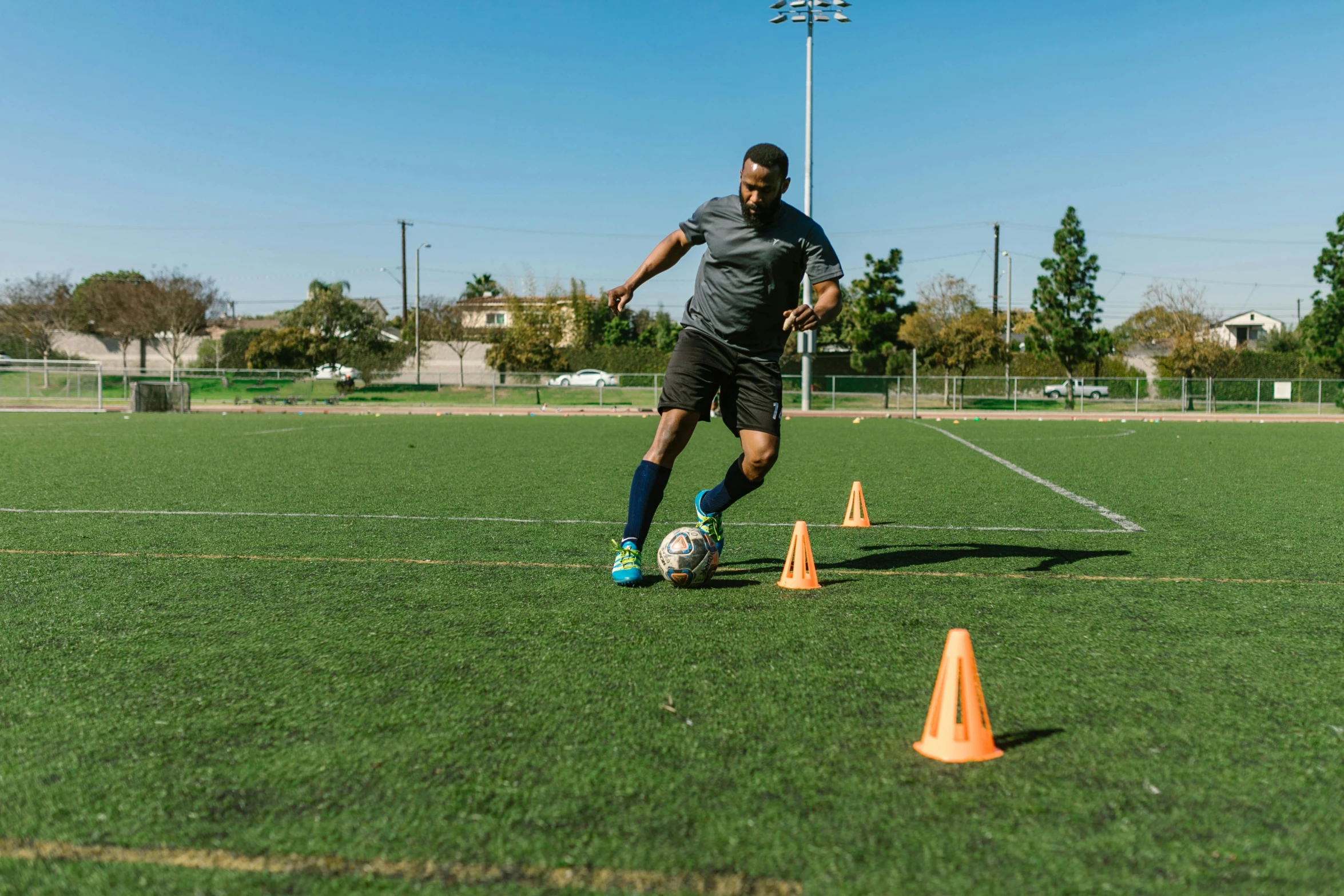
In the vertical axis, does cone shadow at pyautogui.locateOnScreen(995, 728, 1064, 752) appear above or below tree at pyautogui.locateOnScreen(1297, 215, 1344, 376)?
below

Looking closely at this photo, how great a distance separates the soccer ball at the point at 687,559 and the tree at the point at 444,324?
5461 cm

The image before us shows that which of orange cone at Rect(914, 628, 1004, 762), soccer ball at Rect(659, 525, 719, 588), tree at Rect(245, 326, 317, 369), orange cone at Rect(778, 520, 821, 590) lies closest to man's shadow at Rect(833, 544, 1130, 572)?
orange cone at Rect(778, 520, 821, 590)

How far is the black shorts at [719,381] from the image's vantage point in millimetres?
5000

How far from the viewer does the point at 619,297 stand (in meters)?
5.36

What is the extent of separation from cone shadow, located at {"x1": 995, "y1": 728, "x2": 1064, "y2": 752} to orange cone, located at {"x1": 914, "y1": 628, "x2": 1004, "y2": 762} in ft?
0.10

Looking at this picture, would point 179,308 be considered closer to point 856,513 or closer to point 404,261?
point 404,261

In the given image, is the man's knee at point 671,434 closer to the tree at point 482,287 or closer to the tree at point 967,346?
the tree at point 967,346

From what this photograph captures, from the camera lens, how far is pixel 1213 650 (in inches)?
140

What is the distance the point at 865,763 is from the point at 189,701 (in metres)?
1.94

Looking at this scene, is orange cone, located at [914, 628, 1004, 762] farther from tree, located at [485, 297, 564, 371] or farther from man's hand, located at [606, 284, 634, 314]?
tree, located at [485, 297, 564, 371]

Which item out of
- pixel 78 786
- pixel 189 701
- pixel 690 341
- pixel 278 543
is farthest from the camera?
pixel 278 543

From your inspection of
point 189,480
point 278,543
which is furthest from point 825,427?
point 278,543

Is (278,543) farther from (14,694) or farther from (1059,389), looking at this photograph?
(1059,389)

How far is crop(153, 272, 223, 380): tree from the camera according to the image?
55188 millimetres
